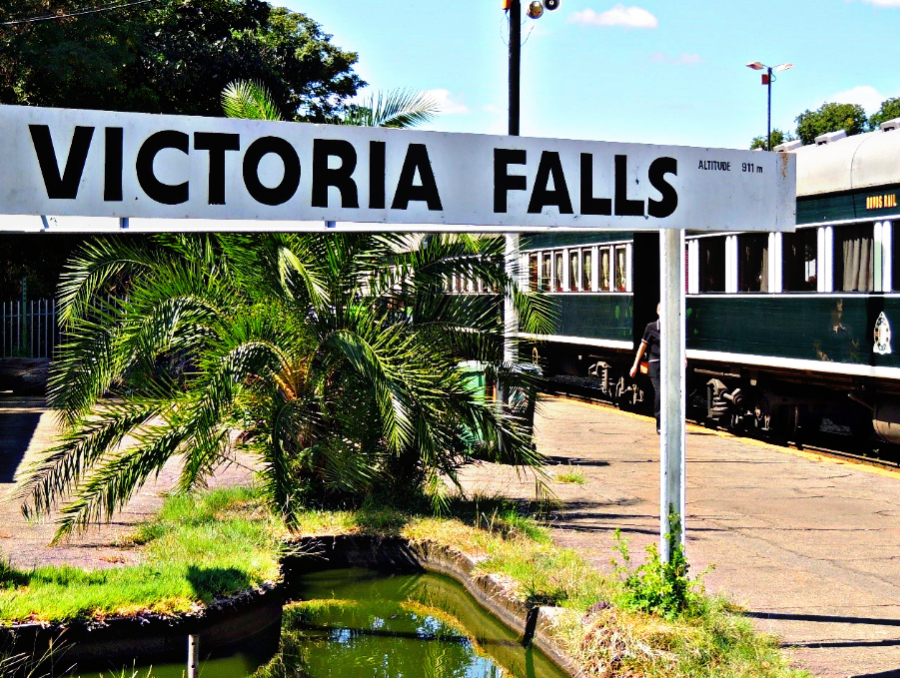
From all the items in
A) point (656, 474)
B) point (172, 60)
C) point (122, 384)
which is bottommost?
point (656, 474)

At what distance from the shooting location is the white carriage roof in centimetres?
1423

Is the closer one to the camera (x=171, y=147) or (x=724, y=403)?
(x=171, y=147)

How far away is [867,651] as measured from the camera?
6.71 metres

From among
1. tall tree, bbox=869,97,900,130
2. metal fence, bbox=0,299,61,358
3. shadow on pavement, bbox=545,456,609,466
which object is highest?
tall tree, bbox=869,97,900,130

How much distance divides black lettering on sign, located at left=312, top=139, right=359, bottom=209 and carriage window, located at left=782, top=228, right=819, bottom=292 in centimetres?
1045

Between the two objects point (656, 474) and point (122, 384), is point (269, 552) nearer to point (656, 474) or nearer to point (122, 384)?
point (122, 384)

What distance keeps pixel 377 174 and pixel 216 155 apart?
79 centimetres

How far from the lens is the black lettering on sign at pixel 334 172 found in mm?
6309

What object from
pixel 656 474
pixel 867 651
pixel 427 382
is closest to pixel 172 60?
pixel 656 474

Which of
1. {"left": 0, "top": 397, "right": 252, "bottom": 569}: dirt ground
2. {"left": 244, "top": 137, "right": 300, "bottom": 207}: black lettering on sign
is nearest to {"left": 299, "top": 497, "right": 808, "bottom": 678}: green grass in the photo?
{"left": 0, "top": 397, "right": 252, "bottom": 569}: dirt ground

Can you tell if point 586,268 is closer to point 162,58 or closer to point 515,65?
point 515,65

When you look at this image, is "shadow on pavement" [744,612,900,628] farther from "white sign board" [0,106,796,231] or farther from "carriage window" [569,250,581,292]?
"carriage window" [569,250,581,292]

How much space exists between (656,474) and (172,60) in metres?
16.3

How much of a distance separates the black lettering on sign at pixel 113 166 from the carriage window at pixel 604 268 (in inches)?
659
